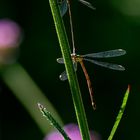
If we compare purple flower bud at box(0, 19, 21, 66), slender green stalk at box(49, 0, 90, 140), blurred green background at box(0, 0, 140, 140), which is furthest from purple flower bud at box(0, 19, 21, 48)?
slender green stalk at box(49, 0, 90, 140)

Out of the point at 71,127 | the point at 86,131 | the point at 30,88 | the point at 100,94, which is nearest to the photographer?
the point at 86,131

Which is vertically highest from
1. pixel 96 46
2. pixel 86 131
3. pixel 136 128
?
pixel 86 131

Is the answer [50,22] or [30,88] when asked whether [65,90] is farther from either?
[30,88]

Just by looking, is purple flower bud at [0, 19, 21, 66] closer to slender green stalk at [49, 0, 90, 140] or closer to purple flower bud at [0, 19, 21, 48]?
purple flower bud at [0, 19, 21, 48]

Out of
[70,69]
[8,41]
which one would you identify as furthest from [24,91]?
[70,69]

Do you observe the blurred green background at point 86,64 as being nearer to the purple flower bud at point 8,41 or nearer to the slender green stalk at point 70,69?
the purple flower bud at point 8,41

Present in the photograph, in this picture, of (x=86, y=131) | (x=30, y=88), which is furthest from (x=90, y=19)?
(x=86, y=131)

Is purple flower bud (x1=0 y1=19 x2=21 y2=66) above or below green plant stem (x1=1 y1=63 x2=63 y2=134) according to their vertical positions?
above
